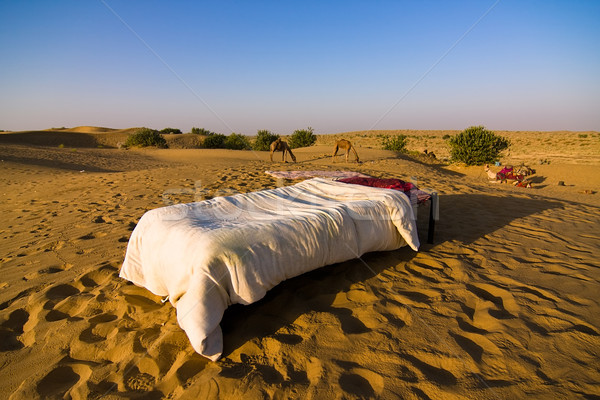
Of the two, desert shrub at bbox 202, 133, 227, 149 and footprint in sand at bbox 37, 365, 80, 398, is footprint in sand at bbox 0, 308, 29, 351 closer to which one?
footprint in sand at bbox 37, 365, 80, 398

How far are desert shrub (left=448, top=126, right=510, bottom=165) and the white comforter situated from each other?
13789 millimetres

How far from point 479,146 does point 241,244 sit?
1579 cm

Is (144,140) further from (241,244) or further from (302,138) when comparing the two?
(241,244)

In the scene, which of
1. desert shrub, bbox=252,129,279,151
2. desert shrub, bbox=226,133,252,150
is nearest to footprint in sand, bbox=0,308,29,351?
desert shrub, bbox=252,129,279,151

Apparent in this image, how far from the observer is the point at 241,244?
225cm

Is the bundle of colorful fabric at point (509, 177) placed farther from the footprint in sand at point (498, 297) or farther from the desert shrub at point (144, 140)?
the desert shrub at point (144, 140)

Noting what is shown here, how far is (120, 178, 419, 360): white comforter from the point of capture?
6.80 feet

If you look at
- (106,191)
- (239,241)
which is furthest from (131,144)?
(239,241)

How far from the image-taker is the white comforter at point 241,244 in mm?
2072

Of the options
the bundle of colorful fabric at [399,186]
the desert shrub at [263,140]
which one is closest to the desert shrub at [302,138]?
the desert shrub at [263,140]

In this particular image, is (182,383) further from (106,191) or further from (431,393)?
(106,191)

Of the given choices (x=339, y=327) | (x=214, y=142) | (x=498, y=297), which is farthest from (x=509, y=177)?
(x=214, y=142)

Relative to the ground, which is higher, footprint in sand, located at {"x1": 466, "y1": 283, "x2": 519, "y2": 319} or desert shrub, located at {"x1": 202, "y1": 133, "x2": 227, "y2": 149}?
desert shrub, located at {"x1": 202, "y1": 133, "x2": 227, "y2": 149}

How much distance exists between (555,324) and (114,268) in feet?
13.2
